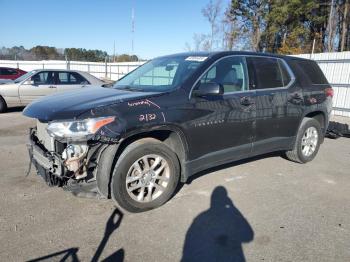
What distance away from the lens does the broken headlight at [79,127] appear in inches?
128

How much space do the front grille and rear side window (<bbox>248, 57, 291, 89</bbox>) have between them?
287 centimetres

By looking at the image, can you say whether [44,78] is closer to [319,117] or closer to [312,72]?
[312,72]

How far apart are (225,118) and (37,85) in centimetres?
890

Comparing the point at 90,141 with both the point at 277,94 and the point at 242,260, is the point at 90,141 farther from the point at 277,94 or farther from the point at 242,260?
the point at 277,94

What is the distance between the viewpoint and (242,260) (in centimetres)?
289

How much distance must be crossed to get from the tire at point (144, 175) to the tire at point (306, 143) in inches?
105

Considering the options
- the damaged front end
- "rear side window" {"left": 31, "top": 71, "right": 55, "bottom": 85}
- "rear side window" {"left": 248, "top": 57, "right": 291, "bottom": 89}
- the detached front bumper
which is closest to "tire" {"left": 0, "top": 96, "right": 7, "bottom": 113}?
"rear side window" {"left": 31, "top": 71, "right": 55, "bottom": 85}

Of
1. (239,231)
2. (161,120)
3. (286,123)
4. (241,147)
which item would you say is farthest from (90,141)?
(286,123)

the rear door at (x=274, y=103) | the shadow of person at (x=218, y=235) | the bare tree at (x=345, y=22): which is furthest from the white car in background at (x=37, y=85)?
the bare tree at (x=345, y=22)

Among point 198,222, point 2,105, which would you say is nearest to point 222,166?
point 198,222

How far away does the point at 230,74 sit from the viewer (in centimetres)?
445

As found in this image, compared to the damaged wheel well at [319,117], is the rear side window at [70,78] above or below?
above

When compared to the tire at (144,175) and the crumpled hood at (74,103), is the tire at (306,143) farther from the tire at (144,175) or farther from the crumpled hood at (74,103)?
the crumpled hood at (74,103)

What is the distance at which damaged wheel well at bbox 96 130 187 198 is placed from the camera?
3402 mm
